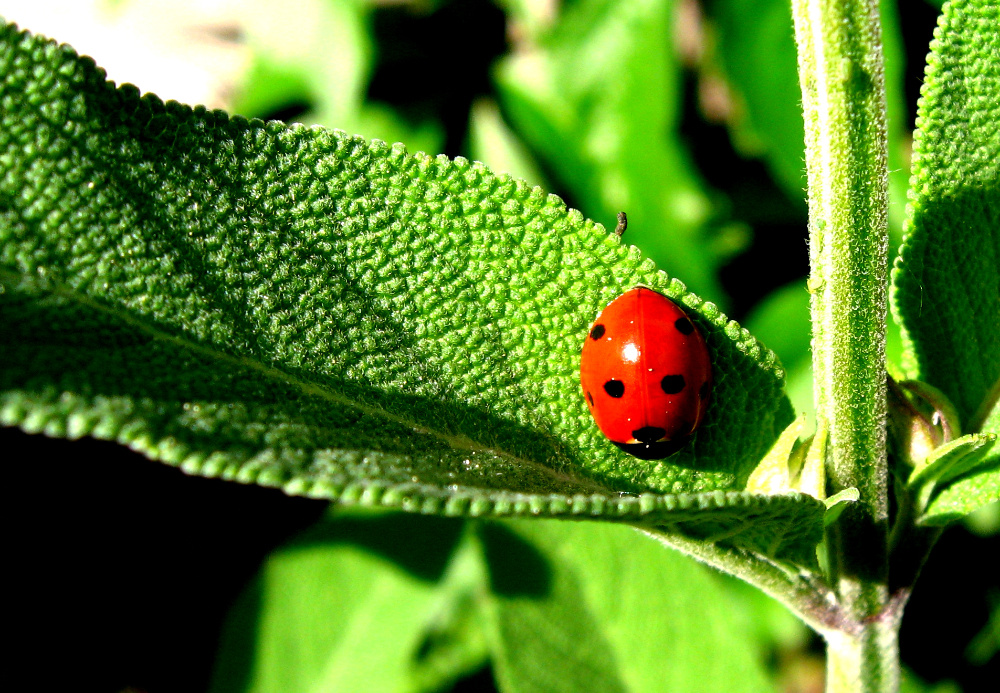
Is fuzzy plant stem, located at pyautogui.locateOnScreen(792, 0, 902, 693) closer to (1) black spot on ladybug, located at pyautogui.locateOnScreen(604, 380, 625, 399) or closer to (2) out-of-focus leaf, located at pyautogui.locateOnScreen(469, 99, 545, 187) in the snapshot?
(1) black spot on ladybug, located at pyautogui.locateOnScreen(604, 380, 625, 399)

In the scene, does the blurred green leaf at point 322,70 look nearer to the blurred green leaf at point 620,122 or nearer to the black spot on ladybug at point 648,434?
the blurred green leaf at point 620,122

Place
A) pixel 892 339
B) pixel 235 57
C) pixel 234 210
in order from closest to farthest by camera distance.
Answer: pixel 234 210 → pixel 892 339 → pixel 235 57

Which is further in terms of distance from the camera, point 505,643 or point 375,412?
point 505,643

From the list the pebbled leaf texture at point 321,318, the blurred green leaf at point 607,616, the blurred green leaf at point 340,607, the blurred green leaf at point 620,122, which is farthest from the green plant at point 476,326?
the blurred green leaf at point 620,122

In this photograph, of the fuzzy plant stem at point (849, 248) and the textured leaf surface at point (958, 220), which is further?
the textured leaf surface at point (958, 220)

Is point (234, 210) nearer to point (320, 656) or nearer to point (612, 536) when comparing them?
point (612, 536)

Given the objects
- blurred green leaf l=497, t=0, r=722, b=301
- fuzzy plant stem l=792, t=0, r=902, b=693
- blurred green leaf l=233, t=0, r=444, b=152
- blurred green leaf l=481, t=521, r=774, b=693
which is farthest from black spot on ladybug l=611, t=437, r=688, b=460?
blurred green leaf l=233, t=0, r=444, b=152

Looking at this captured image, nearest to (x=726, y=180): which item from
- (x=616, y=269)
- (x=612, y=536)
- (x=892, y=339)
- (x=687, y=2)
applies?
(x=687, y=2)

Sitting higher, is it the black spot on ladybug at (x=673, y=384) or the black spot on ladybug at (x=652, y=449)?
the black spot on ladybug at (x=673, y=384)
